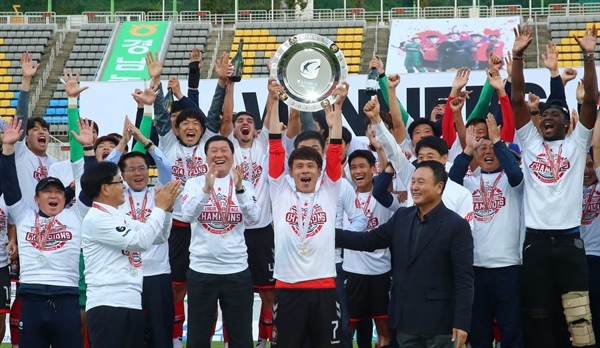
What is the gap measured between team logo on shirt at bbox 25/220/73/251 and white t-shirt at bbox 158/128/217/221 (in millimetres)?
1086

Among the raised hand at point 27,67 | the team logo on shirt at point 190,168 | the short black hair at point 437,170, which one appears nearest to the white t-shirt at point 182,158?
the team logo on shirt at point 190,168

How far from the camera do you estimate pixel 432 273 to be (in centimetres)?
583

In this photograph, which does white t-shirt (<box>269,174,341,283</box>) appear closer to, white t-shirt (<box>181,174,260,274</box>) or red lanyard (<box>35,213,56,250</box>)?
white t-shirt (<box>181,174,260,274</box>)

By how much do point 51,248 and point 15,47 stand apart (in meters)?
23.6

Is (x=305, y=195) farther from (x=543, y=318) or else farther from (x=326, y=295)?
(x=543, y=318)

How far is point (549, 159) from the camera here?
699 centimetres

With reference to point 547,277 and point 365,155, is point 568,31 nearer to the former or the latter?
point 365,155

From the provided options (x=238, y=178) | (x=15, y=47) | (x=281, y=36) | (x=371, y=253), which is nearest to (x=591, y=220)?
(x=371, y=253)

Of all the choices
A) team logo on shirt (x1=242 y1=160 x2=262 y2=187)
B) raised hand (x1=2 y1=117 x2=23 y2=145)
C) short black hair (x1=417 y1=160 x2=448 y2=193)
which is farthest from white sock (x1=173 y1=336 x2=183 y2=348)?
short black hair (x1=417 y1=160 x2=448 y2=193)

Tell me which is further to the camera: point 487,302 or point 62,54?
point 62,54

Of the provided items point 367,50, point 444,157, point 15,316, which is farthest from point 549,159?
point 367,50

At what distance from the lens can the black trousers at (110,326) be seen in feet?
19.6

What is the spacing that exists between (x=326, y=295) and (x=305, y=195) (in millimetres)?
779

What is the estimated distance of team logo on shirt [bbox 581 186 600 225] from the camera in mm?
7434
